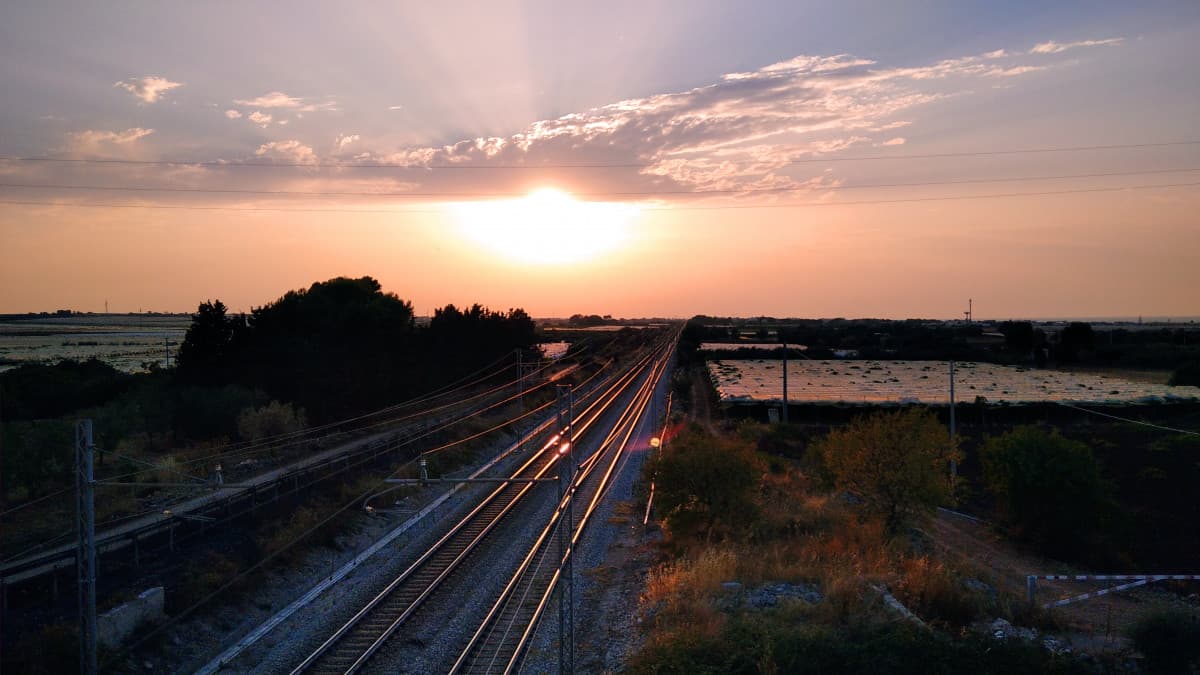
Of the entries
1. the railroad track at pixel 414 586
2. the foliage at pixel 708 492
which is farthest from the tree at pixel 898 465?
the railroad track at pixel 414 586

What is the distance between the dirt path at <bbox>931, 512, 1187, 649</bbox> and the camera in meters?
19.0

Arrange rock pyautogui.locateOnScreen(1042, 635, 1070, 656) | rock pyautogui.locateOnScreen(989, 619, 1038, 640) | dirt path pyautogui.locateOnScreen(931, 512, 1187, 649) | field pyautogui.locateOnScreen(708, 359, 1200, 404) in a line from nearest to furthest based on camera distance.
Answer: rock pyautogui.locateOnScreen(1042, 635, 1070, 656), rock pyautogui.locateOnScreen(989, 619, 1038, 640), dirt path pyautogui.locateOnScreen(931, 512, 1187, 649), field pyautogui.locateOnScreen(708, 359, 1200, 404)

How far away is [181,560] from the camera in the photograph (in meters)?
20.1

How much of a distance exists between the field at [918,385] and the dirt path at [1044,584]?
31.1 m

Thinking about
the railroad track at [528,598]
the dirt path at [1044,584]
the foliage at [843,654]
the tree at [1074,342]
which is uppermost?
the tree at [1074,342]

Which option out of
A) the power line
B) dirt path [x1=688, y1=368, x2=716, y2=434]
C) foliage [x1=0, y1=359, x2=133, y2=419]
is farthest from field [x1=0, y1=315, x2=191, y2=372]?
the power line

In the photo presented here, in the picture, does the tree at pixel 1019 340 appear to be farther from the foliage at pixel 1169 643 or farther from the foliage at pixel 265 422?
the foliage at pixel 1169 643

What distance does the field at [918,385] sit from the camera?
65.8 metres

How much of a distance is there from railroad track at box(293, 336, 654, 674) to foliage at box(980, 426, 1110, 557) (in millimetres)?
19387

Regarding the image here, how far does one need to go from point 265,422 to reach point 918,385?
2552 inches

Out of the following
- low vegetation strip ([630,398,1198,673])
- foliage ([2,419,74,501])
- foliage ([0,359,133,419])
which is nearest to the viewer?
low vegetation strip ([630,398,1198,673])

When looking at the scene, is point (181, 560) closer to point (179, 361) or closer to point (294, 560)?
point (294, 560)

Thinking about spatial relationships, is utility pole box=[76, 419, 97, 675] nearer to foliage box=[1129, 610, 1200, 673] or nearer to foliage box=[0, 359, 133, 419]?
foliage box=[1129, 610, 1200, 673]

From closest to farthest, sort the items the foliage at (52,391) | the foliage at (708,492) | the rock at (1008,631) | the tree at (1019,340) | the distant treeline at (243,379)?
1. the rock at (1008,631)
2. the foliage at (708,492)
3. the distant treeline at (243,379)
4. the foliage at (52,391)
5. the tree at (1019,340)
